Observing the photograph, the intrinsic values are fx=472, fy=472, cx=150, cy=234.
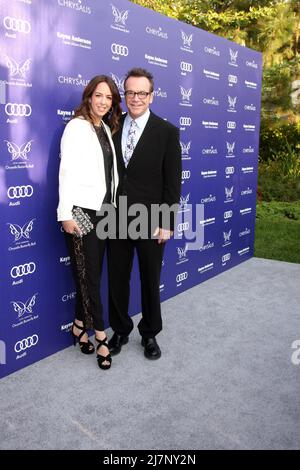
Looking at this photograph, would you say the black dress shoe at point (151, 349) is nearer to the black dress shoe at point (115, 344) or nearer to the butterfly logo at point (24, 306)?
the black dress shoe at point (115, 344)

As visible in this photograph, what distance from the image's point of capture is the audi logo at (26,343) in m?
3.07

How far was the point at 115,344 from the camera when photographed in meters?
3.36

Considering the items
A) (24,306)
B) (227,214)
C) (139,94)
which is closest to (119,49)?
(139,94)

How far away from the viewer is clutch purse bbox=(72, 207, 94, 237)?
288cm

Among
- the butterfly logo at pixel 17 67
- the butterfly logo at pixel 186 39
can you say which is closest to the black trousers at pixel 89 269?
the butterfly logo at pixel 17 67

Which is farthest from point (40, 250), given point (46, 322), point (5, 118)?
point (5, 118)

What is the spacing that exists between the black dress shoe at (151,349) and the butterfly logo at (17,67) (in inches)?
76.1

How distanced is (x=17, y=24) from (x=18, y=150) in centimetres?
72

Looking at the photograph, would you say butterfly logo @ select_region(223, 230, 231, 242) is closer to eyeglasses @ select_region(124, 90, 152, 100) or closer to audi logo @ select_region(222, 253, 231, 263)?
audi logo @ select_region(222, 253, 231, 263)

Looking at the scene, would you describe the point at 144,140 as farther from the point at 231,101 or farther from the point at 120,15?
the point at 231,101

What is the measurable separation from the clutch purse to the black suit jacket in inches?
12.9

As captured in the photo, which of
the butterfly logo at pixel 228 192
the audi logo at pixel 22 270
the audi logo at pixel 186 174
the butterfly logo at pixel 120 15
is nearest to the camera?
the audi logo at pixel 22 270

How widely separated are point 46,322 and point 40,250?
1.71 ft

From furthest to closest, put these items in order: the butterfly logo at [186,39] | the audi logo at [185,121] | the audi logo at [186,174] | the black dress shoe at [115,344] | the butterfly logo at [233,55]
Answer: the butterfly logo at [233,55] → the audi logo at [186,174] → the audi logo at [185,121] → the butterfly logo at [186,39] → the black dress shoe at [115,344]
